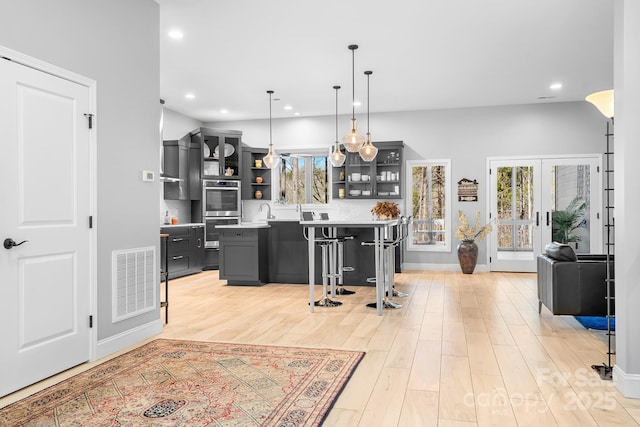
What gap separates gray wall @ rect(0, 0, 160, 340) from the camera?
123 inches

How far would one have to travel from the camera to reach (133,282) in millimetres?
3914

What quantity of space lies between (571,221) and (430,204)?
97.6 inches

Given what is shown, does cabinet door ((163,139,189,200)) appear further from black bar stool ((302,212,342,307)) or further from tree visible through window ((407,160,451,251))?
tree visible through window ((407,160,451,251))

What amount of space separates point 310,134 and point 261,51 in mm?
3837

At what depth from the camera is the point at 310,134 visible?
31.3 feet

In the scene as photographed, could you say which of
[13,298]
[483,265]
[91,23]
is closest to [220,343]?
[13,298]

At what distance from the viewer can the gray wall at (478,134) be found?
8453 millimetres

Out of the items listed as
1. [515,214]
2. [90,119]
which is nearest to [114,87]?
[90,119]

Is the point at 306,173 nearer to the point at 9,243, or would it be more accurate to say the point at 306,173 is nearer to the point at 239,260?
the point at 239,260

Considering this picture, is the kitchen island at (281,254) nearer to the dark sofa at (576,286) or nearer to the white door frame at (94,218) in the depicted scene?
the dark sofa at (576,286)

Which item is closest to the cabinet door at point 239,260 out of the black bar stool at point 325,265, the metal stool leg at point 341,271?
the metal stool leg at point 341,271

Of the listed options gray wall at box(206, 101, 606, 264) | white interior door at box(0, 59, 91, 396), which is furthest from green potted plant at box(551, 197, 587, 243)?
white interior door at box(0, 59, 91, 396)

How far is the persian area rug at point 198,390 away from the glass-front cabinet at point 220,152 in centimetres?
563

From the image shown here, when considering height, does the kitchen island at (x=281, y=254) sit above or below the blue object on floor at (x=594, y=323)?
above
